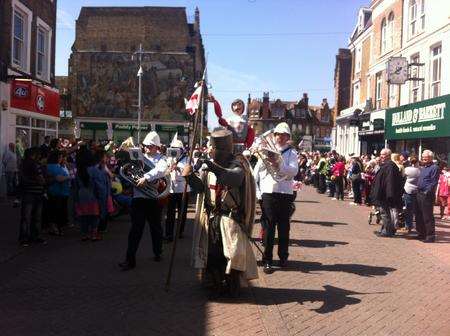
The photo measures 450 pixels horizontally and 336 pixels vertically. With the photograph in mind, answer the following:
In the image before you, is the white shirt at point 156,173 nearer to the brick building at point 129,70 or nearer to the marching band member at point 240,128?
the marching band member at point 240,128

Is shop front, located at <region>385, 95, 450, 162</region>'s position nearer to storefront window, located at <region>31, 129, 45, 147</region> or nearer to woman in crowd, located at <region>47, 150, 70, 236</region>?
woman in crowd, located at <region>47, 150, 70, 236</region>

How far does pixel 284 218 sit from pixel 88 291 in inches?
111

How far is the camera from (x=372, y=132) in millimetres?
29641

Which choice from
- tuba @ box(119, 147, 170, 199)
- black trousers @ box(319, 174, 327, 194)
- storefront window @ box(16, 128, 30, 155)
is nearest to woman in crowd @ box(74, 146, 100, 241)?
tuba @ box(119, 147, 170, 199)

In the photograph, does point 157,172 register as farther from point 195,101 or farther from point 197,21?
point 197,21

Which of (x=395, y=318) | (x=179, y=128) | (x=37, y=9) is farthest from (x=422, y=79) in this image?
(x=179, y=128)

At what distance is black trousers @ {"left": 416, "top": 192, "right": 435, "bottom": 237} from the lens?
10734 mm

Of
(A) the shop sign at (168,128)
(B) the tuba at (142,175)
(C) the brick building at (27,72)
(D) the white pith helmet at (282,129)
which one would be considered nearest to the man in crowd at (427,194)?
(D) the white pith helmet at (282,129)

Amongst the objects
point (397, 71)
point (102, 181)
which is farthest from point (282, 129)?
point (397, 71)

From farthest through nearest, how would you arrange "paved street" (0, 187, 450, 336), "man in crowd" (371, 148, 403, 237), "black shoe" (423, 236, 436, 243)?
"man in crowd" (371, 148, 403, 237), "black shoe" (423, 236, 436, 243), "paved street" (0, 187, 450, 336)

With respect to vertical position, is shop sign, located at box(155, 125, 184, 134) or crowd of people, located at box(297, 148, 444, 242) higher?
shop sign, located at box(155, 125, 184, 134)

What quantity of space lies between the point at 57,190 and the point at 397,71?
57.0 feet

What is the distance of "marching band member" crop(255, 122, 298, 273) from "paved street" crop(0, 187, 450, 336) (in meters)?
0.47

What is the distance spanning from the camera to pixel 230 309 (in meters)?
5.76
